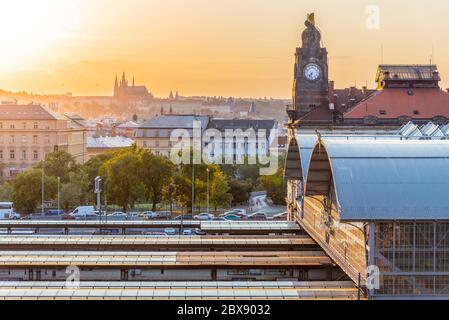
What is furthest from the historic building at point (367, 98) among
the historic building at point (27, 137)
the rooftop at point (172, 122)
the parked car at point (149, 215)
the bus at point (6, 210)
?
the rooftop at point (172, 122)

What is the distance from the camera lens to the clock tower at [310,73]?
37031 mm

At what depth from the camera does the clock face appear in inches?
1462

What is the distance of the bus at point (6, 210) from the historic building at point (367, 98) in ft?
42.0

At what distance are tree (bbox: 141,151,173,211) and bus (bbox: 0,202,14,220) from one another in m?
5.94

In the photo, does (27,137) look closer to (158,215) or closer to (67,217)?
(158,215)

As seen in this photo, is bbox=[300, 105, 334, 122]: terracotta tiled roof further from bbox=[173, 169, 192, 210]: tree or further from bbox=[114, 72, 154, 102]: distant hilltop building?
bbox=[114, 72, 154, 102]: distant hilltop building

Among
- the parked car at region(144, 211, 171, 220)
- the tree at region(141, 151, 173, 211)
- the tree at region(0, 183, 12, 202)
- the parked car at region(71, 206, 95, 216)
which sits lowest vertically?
the parked car at region(144, 211, 171, 220)

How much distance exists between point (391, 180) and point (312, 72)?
24.0 m

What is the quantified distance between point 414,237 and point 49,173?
28.4 metres

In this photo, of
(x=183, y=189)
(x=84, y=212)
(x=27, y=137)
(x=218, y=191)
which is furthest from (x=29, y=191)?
(x=27, y=137)

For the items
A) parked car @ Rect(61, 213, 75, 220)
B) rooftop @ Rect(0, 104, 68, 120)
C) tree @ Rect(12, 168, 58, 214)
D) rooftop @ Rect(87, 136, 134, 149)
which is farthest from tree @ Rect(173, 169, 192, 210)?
rooftop @ Rect(87, 136, 134, 149)

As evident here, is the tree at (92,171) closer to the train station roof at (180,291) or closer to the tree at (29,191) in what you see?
the tree at (29,191)

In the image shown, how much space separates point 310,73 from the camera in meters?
37.2
